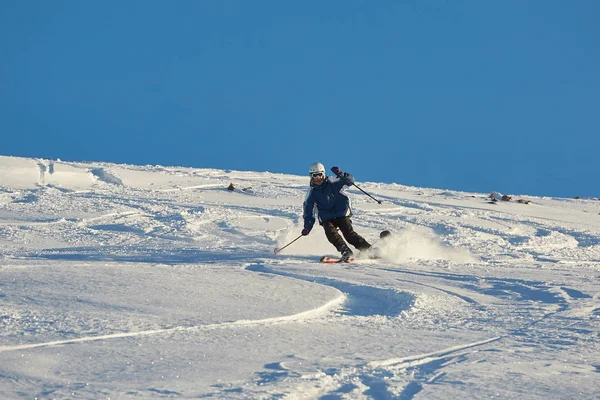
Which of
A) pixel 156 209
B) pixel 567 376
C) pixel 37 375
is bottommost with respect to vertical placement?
pixel 37 375

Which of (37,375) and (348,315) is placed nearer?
(37,375)

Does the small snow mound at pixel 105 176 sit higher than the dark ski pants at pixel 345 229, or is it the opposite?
the small snow mound at pixel 105 176

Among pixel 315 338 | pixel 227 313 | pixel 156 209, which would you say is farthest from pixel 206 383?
pixel 156 209

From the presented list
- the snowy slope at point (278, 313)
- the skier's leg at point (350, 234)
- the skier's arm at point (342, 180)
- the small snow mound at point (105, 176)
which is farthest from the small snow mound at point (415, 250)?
the small snow mound at point (105, 176)

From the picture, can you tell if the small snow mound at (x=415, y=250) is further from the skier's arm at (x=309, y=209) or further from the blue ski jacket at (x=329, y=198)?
the skier's arm at (x=309, y=209)

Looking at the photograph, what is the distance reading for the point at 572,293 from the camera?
28.6ft

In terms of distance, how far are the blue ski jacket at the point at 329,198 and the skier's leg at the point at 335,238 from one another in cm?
11

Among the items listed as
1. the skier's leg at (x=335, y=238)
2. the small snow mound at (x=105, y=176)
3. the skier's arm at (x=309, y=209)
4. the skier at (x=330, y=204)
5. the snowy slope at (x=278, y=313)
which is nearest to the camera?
the snowy slope at (x=278, y=313)

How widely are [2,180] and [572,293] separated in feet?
55.0

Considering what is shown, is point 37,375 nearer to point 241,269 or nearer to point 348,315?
point 348,315

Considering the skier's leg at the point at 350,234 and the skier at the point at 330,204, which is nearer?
the skier at the point at 330,204

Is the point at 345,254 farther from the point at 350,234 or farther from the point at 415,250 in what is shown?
the point at 415,250

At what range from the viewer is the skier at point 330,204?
12.0 meters

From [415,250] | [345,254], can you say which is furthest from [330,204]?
[415,250]
